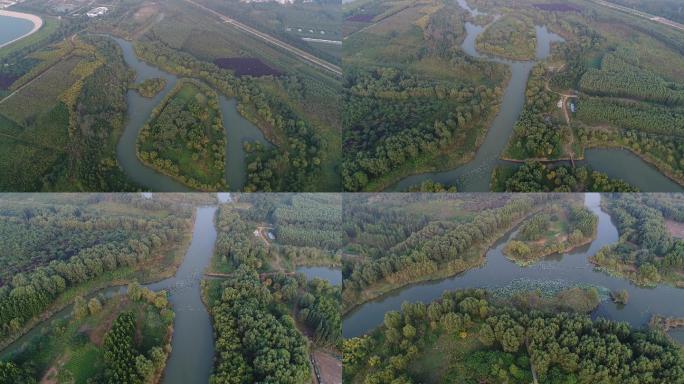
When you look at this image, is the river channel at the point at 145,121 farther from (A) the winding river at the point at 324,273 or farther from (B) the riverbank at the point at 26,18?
(B) the riverbank at the point at 26,18

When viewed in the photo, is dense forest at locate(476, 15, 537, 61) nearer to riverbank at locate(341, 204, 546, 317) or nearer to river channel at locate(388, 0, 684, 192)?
river channel at locate(388, 0, 684, 192)

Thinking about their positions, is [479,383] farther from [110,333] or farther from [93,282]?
[93,282]

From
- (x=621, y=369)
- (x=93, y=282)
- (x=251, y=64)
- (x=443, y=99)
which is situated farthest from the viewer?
(x=251, y=64)

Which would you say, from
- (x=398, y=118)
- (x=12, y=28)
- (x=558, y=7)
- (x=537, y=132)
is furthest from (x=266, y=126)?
(x=558, y=7)

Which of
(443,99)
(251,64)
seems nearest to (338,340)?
(443,99)

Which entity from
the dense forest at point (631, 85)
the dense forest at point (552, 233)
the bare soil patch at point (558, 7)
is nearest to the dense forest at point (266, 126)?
the dense forest at point (552, 233)

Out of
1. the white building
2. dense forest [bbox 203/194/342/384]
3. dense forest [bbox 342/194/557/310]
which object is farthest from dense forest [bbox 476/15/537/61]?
the white building
